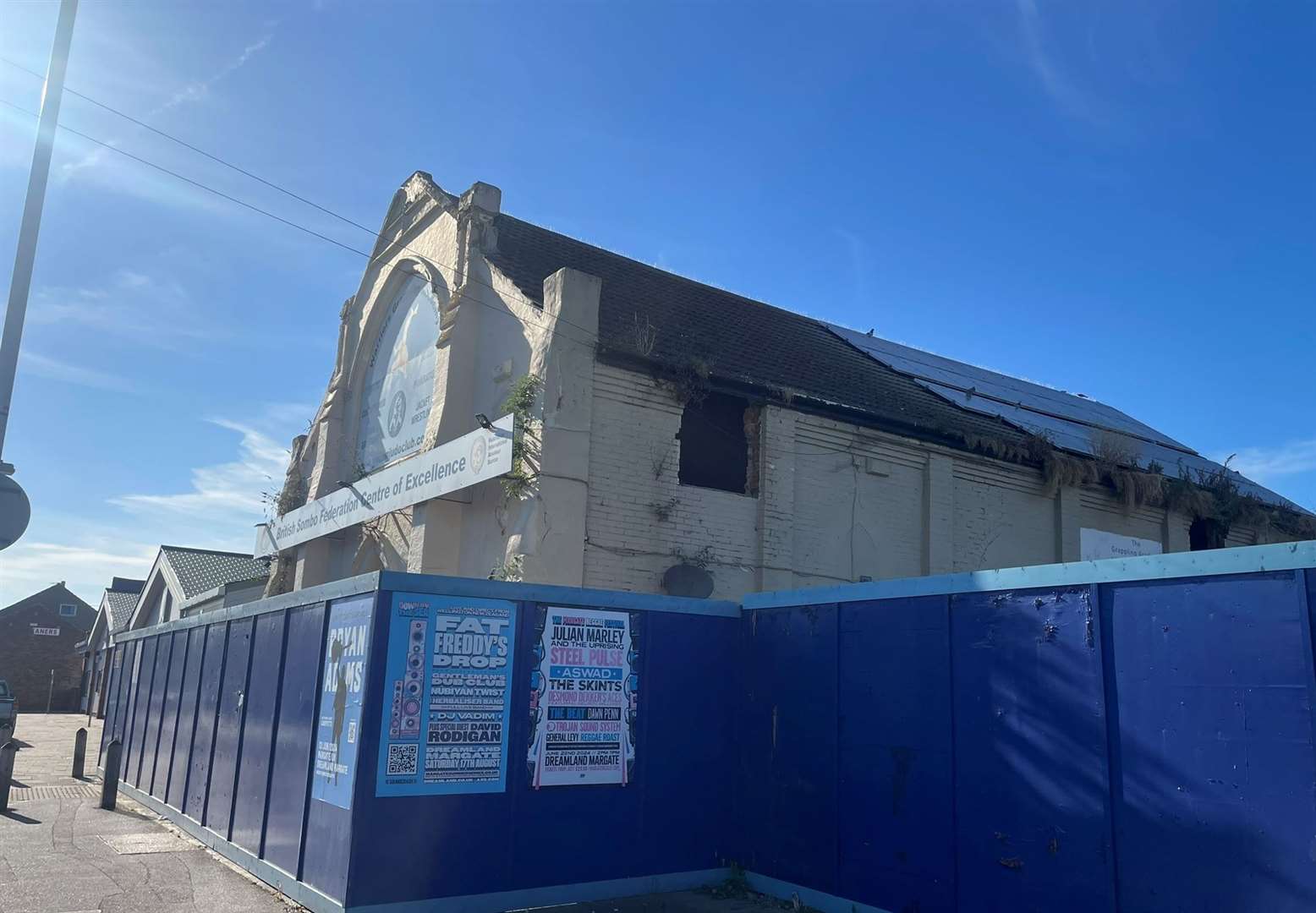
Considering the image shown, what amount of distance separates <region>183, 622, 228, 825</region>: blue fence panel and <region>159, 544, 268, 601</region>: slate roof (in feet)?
58.5

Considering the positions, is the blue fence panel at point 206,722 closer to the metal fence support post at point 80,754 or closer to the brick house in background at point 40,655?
the metal fence support post at point 80,754

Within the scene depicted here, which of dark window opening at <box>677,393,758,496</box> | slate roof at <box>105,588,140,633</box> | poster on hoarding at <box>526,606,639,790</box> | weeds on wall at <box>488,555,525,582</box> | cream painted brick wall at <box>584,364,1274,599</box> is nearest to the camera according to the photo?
poster on hoarding at <box>526,606,639,790</box>

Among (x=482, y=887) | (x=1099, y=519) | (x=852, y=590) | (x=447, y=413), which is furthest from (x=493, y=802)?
(x=1099, y=519)

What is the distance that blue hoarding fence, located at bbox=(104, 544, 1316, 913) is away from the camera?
5922 millimetres

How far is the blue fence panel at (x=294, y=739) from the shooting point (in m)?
8.73

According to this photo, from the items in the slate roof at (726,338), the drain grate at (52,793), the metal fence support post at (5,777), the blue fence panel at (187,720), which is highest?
the slate roof at (726,338)

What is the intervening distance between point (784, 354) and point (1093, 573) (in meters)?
9.88

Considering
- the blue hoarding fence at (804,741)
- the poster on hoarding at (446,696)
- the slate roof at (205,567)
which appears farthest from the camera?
the slate roof at (205,567)

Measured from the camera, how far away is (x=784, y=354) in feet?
53.5

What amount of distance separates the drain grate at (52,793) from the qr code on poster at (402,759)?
9896mm

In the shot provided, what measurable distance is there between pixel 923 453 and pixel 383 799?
33.3 feet

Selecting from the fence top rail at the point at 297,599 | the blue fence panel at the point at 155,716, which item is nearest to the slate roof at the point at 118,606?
the blue fence panel at the point at 155,716

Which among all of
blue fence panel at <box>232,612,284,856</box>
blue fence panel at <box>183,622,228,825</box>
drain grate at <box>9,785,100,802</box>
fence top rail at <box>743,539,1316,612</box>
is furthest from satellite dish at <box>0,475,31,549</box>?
drain grate at <box>9,785,100,802</box>

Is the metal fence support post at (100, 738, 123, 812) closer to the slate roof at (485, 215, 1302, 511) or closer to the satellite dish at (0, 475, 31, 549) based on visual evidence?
the satellite dish at (0, 475, 31, 549)
